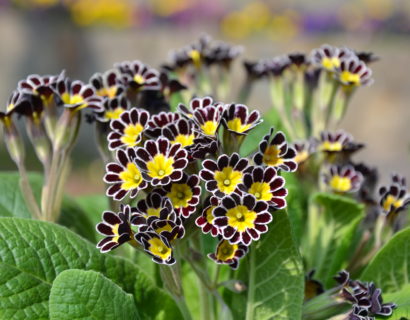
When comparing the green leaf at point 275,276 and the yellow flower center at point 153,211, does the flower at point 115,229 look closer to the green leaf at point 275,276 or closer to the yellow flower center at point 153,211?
the yellow flower center at point 153,211

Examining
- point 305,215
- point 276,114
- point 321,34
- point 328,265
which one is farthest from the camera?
point 321,34

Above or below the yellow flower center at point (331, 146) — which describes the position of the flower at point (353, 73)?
above

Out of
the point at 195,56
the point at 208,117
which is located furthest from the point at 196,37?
the point at 208,117

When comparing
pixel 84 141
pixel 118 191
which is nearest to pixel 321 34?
pixel 84 141

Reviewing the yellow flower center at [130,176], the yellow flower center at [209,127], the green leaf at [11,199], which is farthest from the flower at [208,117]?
the green leaf at [11,199]

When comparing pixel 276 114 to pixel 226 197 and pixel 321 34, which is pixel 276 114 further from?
pixel 321 34

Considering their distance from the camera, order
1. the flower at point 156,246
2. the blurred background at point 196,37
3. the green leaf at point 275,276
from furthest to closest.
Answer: the blurred background at point 196,37 → the green leaf at point 275,276 → the flower at point 156,246
